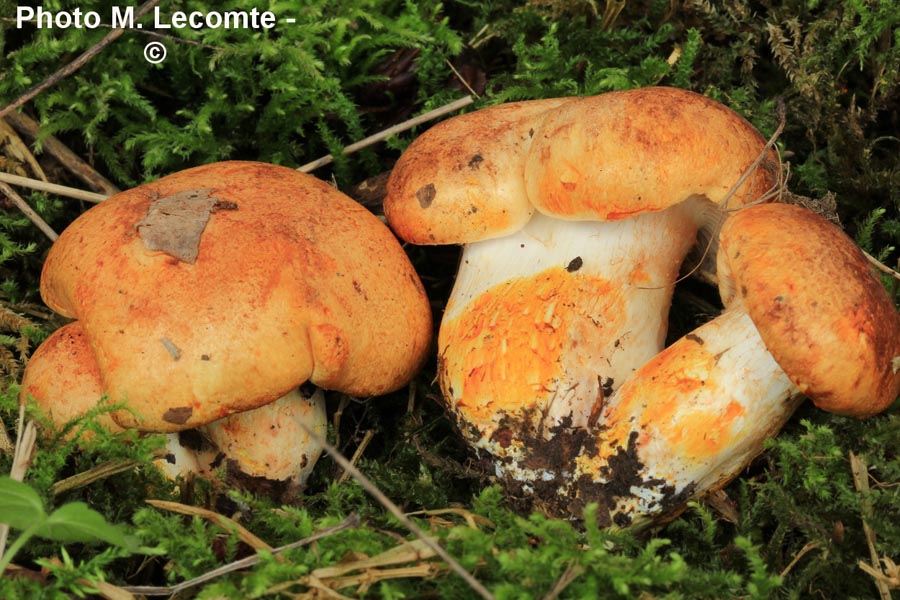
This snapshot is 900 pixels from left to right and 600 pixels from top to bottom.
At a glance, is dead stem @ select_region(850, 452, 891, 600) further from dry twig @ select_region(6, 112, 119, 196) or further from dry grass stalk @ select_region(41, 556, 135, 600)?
dry twig @ select_region(6, 112, 119, 196)

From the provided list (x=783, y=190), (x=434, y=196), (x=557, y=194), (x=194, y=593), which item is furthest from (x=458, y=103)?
(x=194, y=593)

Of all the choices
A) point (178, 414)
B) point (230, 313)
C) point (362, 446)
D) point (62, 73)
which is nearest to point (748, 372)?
point (362, 446)

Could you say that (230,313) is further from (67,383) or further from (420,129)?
(420,129)

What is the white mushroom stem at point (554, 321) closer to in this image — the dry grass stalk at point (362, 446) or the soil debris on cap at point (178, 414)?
the dry grass stalk at point (362, 446)

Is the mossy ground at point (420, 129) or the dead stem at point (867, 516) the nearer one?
the dead stem at point (867, 516)

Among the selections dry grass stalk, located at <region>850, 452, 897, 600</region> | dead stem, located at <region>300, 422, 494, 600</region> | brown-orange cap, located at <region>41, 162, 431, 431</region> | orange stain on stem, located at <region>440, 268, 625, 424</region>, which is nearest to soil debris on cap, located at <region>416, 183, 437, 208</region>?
brown-orange cap, located at <region>41, 162, 431, 431</region>

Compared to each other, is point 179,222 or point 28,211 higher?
point 179,222

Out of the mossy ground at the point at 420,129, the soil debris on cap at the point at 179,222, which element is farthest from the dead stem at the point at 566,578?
the soil debris on cap at the point at 179,222
